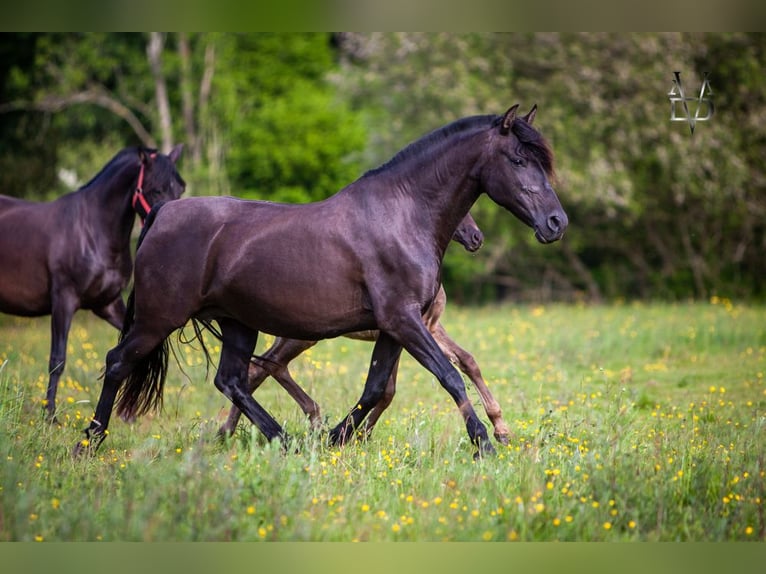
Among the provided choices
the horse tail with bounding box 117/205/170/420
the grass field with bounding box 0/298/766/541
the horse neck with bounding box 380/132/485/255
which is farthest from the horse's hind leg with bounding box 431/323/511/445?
the horse tail with bounding box 117/205/170/420

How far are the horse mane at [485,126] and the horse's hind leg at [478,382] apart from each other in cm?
148

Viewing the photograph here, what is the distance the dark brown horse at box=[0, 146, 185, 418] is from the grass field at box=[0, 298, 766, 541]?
786 millimetres

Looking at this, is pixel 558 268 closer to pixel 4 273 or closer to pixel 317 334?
pixel 4 273

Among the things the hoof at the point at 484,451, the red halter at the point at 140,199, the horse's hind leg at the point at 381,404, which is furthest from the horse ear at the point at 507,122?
the red halter at the point at 140,199

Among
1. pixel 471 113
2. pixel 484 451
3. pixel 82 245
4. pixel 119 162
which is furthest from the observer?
pixel 471 113

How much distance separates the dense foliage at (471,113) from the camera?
18.8m

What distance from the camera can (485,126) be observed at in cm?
674

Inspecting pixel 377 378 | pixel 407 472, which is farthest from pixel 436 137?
pixel 407 472

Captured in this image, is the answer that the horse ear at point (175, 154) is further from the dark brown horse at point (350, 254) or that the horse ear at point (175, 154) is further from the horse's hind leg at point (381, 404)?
the horse's hind leg at point (381, 404)

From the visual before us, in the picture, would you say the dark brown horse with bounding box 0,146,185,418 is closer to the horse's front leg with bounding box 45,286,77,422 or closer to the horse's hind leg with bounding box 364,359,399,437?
the horse's front leg with bounding box 45,286,77,422

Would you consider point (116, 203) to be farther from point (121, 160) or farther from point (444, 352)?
point (444, 352)

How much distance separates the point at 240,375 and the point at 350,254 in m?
1.30

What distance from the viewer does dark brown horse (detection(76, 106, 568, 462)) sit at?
654 centimetres

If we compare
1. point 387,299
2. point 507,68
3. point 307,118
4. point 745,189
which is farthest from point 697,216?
point 387,299
